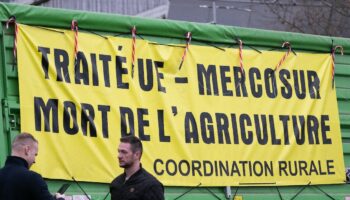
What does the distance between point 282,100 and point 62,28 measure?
2.38 m

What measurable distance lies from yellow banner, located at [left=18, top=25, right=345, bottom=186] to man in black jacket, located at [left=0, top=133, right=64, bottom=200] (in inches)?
38.7

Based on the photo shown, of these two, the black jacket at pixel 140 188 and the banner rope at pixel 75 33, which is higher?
the banner rope at pixel 75 33

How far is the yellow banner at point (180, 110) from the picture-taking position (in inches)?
248

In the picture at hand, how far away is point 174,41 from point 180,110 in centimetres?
66

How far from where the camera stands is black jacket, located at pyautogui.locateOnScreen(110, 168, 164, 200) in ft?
18.2

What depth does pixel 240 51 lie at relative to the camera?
7418mm

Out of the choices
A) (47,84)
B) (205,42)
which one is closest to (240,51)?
(205,42)

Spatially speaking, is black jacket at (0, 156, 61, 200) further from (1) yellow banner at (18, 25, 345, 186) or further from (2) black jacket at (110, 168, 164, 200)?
(1) yellow banner at (18, 25, 345, 186)

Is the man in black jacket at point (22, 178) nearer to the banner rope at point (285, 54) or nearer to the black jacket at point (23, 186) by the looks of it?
the black jacket at point (23, 186)

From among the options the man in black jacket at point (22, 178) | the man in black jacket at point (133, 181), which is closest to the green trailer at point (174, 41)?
the man in black jacket at point (133, 181)

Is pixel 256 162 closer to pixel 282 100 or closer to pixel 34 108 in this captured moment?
pixel 282 100

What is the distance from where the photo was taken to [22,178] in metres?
4.97

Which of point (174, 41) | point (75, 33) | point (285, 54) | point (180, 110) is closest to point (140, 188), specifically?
point (180, 110)

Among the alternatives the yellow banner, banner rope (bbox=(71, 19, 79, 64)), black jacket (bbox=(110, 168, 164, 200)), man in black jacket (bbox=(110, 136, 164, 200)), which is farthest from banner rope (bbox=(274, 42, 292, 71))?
black jacket (bbox=(110, 168, 164, 200))
